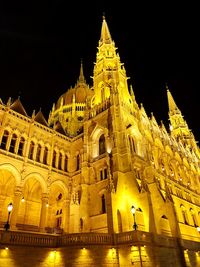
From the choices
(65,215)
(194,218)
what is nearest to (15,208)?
(65,215)

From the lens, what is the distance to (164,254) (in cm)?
2031

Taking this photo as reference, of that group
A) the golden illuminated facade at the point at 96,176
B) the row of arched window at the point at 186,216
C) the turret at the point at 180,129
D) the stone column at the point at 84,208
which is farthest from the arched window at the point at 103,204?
the turret at the point at 180,129

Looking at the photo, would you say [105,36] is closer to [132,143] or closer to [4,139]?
[132,143]

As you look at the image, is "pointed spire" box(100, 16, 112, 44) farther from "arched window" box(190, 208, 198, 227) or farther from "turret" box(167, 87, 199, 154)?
"arched window" box(190, 208, 198, 227)

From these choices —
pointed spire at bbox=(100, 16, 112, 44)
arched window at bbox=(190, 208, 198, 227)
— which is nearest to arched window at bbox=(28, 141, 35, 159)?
arched window at bbox=(190, 208, 198, 227)

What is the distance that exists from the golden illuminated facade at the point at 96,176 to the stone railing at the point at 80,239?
0.87 m

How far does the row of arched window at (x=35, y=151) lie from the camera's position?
88.6ft

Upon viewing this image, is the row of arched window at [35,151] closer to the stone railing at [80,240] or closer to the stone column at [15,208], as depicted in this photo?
the stone column at [15,208]

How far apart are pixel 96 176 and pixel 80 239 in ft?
38.2

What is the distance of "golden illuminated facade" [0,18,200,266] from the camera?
24.2 meters

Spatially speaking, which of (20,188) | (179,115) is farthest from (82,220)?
(179,115)

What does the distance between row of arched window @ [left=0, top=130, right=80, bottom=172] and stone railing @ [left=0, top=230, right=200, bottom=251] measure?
1274 cm

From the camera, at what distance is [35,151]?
2916 centimetres

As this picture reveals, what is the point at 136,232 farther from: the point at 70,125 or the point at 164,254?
the point at 70,125
